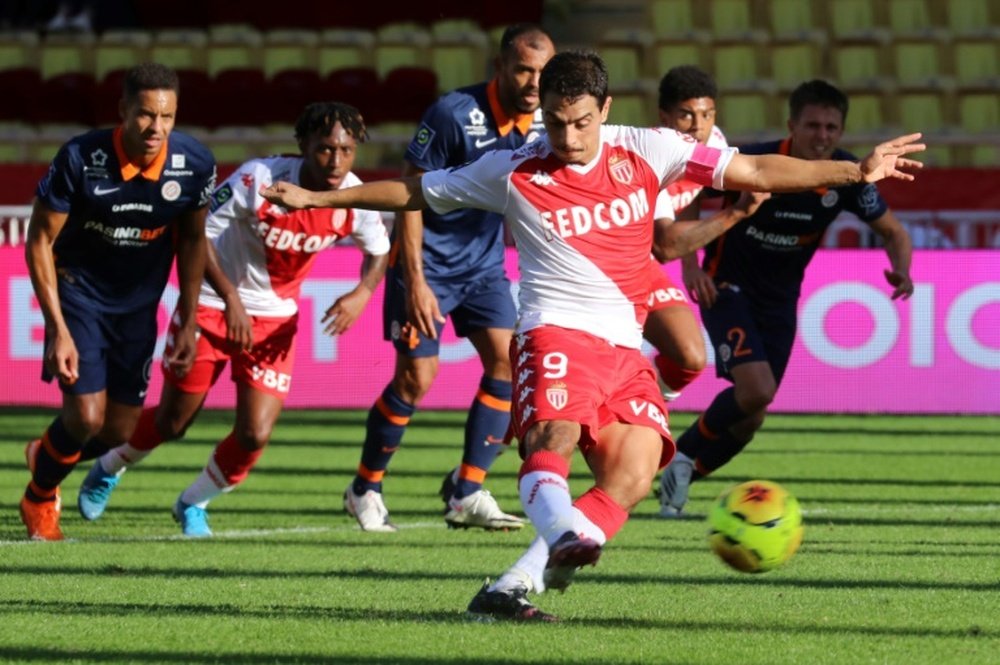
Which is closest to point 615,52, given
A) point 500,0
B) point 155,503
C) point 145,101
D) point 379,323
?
point 500,0

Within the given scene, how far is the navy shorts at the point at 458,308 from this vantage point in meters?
8.94

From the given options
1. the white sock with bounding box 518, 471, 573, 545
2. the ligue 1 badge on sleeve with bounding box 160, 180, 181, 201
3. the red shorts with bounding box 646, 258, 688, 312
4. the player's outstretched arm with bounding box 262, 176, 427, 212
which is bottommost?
the white sock with bounding box 518, 471, 573, 545

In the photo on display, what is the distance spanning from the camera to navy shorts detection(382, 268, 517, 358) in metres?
8.94

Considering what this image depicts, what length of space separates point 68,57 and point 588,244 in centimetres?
1731

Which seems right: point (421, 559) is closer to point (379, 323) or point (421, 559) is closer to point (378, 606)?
point (378, 606)

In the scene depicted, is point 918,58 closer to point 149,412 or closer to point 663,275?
point 663,275

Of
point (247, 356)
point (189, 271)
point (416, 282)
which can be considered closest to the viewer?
point (416, 282)

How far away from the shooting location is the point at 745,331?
945 cm

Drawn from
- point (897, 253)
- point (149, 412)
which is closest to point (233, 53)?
point (149, 412)

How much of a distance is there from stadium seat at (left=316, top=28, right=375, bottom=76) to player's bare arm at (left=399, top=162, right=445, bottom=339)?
1396 centimetres

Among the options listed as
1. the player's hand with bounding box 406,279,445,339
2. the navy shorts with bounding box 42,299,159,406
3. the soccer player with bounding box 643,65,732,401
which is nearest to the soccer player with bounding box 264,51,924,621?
the player's hand with bounding box 406,279,445,339

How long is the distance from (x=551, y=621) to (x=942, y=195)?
456 inches

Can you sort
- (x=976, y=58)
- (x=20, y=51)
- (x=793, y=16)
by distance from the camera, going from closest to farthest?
(x=976, y=58) → (x=793, y=16) → (x=20, y=51)

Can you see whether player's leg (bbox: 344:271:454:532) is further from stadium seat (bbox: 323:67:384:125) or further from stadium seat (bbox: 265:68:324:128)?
stadium seat (bbox: 265:68:324:128)
